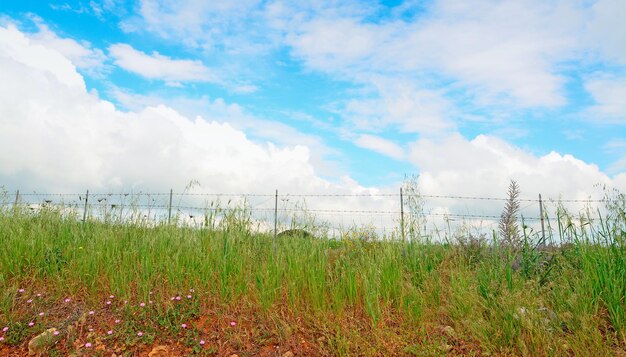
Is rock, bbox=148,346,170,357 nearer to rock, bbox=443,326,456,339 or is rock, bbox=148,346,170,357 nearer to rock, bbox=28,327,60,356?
rock, bbox=28,327,60,356

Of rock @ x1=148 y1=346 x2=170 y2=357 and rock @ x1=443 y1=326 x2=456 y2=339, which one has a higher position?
rock @ x1=443 y1=326 x2=456 y2=339

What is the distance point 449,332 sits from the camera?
5078 millimetres

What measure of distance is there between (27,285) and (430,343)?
538 cm

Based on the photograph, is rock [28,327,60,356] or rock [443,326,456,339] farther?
rock [28,327,60,356]

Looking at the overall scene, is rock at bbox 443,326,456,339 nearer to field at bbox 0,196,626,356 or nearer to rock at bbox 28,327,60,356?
field at bbox 0,196,626,356

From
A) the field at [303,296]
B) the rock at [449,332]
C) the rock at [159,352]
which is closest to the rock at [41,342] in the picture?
the field at [303,296]

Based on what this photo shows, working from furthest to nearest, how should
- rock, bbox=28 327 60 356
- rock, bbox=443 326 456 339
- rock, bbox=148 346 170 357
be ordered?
rock, bbox=28 327 60 356 < rock, bbox=443 326 456 339 < rock, bbox=148 346 170 357

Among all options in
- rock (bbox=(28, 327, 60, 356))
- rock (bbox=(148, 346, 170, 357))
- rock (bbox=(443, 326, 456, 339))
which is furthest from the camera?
rock (bbox=(28, 327, 60, 356))

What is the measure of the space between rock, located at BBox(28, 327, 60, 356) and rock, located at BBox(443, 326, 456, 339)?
4.30 metres

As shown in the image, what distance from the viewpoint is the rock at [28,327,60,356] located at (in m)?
5.19

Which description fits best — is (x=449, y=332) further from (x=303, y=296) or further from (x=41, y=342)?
(x=41, y=342)

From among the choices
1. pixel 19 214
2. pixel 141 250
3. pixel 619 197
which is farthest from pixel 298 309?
pixel 19 214

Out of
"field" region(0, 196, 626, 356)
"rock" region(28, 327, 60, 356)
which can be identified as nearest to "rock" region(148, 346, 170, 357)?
"field" region(0, 196, 626, 356)

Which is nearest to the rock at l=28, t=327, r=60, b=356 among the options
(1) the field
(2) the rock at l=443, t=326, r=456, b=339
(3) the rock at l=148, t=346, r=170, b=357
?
(1) the field
